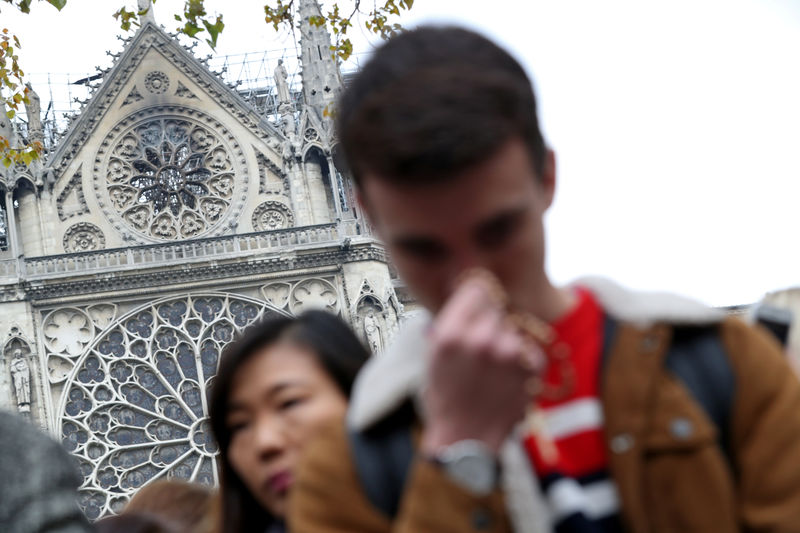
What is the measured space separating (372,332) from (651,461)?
16380 millimetres

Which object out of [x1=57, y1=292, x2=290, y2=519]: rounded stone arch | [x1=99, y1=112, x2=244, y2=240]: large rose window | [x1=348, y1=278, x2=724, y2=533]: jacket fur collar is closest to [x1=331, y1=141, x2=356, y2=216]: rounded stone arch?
[x1=99, y1=112, x2=244, y2=240]: large rose window

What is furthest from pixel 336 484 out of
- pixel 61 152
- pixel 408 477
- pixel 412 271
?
pixel 61 152

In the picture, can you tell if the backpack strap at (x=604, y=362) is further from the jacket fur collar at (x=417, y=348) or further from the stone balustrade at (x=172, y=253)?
the stone balustrade at (x=172, y=253)

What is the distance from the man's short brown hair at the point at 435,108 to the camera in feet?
4.07

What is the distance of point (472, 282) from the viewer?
3.83 ft

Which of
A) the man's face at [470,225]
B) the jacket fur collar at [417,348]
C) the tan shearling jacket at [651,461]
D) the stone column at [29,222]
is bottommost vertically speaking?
the tan shearling jacket at [651,461]

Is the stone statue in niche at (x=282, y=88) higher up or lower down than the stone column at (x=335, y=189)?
higher up

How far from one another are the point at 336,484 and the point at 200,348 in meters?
17.0

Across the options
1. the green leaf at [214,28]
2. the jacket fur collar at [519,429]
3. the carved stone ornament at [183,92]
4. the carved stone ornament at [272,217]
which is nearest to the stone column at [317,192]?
the carved stone ornament at [272,217]

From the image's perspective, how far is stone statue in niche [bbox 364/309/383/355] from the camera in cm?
1734

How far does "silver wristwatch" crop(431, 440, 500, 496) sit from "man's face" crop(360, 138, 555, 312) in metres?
0.18

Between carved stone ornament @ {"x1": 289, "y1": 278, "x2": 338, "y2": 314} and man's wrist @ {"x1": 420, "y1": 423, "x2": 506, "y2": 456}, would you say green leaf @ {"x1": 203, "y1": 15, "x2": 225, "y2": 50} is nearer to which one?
man's wrist @ {"x1": 420, "y1": 423, "x2": 506, "y2": 456}

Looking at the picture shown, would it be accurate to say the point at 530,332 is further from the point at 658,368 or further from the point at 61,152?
the point at 61,152

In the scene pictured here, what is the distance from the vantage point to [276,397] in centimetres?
185
